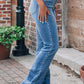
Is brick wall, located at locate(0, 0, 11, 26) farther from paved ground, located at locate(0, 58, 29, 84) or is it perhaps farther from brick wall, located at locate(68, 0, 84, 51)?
brick wall, located at locate(68, 0, 84, 51)

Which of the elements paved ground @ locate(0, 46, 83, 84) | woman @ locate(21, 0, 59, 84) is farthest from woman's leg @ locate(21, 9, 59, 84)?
paved ground @ locate(0, 46, 83, 84)

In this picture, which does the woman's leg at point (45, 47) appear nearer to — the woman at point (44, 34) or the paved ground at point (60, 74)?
the woman at point (44, 34)

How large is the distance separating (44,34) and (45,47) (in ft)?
0.46

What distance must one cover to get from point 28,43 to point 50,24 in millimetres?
3190

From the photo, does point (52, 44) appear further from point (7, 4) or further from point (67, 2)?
point (7, 4)

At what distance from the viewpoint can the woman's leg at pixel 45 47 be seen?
2.71 meters

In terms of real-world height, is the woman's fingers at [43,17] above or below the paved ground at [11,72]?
above

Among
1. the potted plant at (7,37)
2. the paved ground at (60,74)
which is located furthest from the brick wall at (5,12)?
the paved ground at (60,74)

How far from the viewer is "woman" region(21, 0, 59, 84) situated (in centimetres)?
269

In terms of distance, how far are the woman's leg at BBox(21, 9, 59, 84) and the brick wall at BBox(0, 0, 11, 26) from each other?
3.80m

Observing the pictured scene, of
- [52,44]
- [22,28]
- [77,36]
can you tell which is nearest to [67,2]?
[77,36]

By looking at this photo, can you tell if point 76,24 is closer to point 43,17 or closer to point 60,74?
point 60,74

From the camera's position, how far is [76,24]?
483cm

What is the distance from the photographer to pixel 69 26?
5.05m
